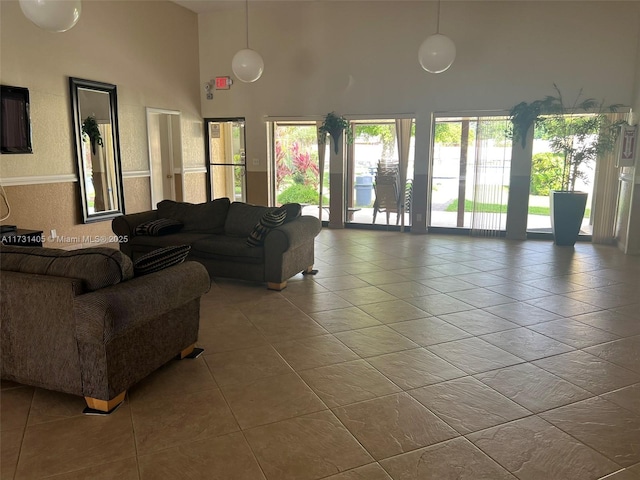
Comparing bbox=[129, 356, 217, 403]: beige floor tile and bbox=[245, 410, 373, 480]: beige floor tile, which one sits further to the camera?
bbox=[129, 356, 217, 403]: beige floor tile

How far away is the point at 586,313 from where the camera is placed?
4070mm

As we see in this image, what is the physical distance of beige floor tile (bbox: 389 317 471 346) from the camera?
3492 mm

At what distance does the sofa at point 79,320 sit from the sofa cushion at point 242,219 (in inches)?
98.0

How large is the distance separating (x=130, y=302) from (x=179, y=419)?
25.9 inches

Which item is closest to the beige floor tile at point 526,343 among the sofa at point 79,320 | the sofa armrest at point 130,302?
the sofa armrest at point 130,302

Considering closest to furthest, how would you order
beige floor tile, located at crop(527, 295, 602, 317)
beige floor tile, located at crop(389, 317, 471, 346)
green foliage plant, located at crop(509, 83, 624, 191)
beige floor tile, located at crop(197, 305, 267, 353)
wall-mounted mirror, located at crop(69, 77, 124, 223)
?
beige floor tile, located at crop(197, 305, 267, 353) < beige floor tile, located at crop(389, 317, 471, 346) < beige floor tile, located at crop(527, 295, 602, 317) < wall-mounted mirror, located at crop(69, 77, 124, 223) < green foliage plant, located at crop(509, 83, 624, 191)

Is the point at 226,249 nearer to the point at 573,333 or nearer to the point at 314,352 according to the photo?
the point at 314,352

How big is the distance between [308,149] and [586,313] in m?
5.76

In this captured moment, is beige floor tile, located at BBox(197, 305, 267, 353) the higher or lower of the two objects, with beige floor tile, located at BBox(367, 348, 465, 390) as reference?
higher

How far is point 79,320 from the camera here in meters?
2.36

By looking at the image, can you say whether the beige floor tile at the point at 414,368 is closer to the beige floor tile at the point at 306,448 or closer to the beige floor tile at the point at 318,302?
the beige floor tile at the point at 306,448

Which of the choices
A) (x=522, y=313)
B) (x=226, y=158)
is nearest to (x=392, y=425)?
(x=522, y=313)

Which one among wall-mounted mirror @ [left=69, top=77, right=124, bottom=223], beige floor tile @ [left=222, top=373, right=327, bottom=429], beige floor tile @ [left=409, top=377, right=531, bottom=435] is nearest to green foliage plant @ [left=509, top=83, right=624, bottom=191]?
beige floor tile @ [left=409, top=377, right=531, bottom=435]

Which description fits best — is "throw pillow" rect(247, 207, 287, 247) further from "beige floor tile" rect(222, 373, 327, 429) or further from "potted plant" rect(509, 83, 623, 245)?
"potted plant" rect(509, 83, 623, 245)
